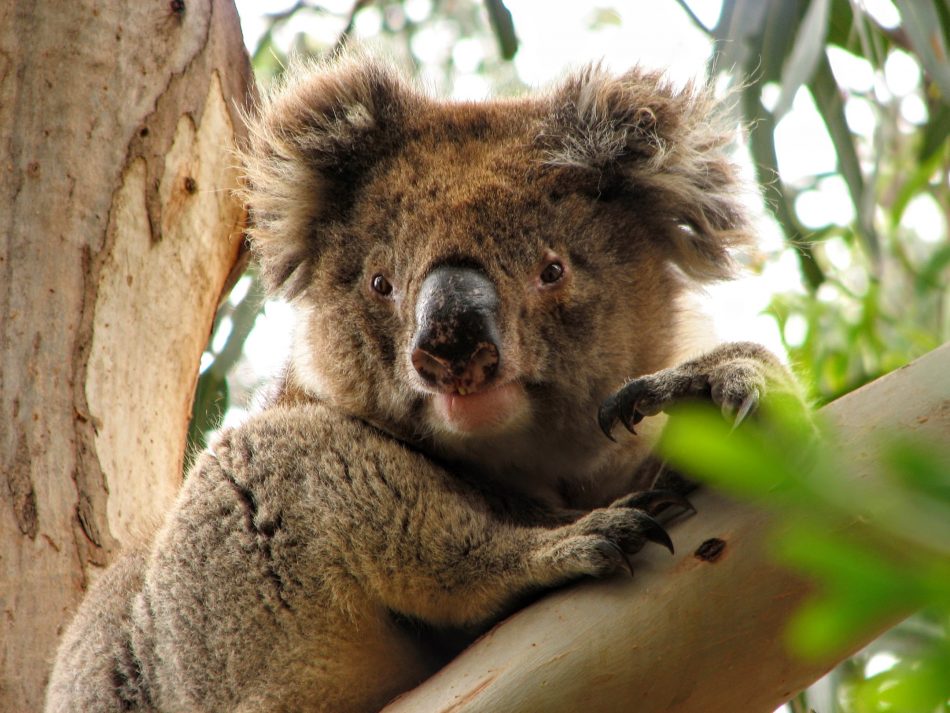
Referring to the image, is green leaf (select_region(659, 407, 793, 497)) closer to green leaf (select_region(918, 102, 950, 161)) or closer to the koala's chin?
the koala's chin

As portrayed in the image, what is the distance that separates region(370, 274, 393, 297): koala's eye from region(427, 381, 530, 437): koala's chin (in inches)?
11.0

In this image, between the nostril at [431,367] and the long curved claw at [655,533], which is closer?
the long curved claw at [655,533]

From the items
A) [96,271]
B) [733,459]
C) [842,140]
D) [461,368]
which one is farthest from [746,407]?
[842,140]

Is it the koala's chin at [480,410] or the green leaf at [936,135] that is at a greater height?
the green leaf at [936,135]

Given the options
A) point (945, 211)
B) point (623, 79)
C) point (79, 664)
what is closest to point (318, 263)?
point (623, 79)

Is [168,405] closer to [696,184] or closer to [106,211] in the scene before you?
[106,211]

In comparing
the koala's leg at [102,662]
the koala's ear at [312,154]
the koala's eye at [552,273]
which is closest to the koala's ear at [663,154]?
the koala's eye at [552,273]

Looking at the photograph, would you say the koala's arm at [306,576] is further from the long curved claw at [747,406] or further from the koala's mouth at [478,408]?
the long curved claw at [747,406]

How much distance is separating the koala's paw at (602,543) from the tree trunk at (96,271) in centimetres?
113

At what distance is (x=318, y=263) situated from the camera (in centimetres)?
246

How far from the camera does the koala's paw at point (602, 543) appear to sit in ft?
5.31

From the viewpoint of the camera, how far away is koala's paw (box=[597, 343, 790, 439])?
169 cm

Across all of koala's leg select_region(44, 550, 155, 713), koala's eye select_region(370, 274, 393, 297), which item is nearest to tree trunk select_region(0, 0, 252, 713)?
koala's leg select_region(44, 550, 155, 713)

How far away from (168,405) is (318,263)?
0.58m
